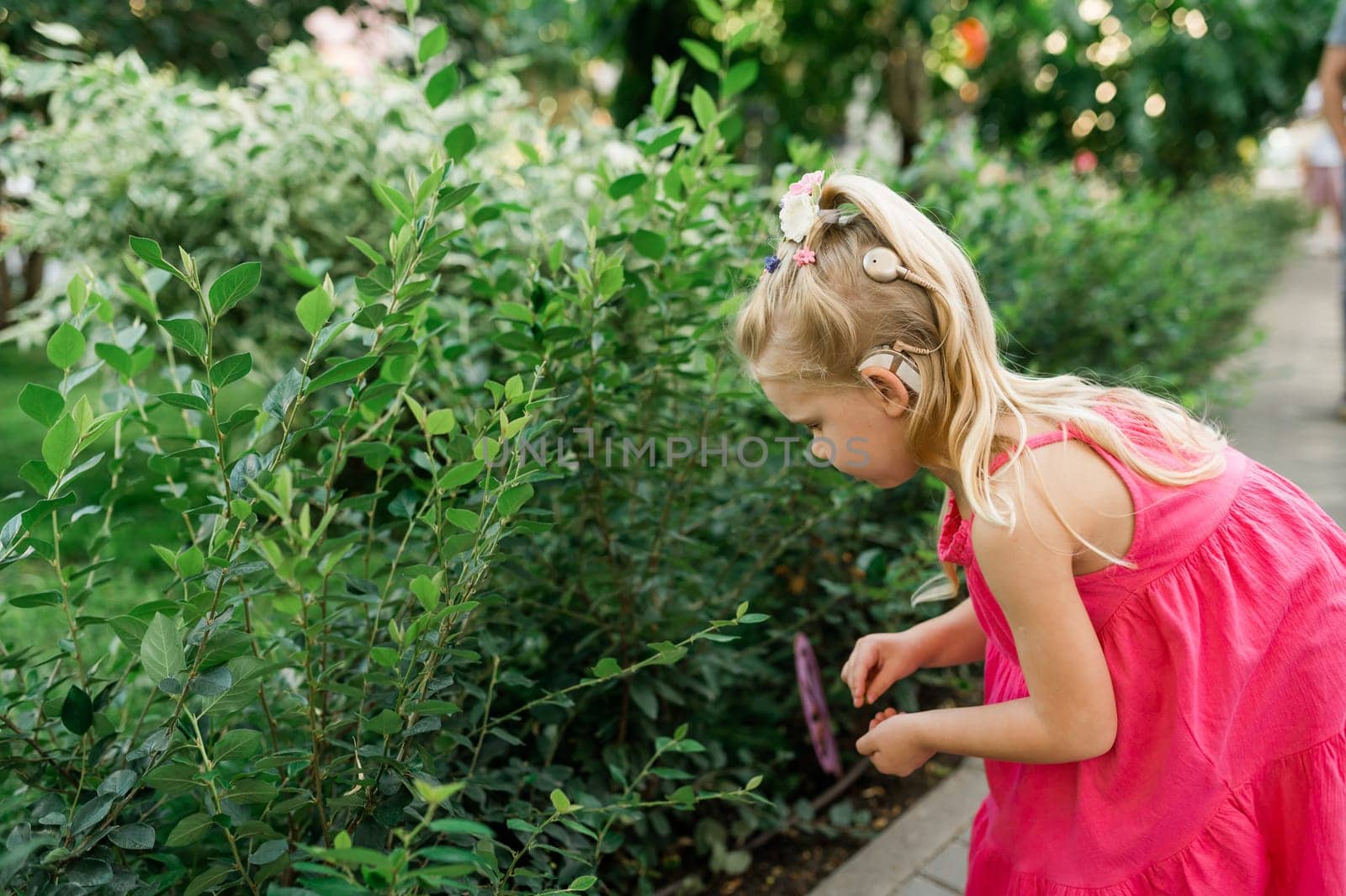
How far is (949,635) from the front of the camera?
1.81m

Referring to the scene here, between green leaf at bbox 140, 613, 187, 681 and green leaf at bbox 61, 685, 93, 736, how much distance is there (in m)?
0.23

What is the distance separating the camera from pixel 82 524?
14.8 feet

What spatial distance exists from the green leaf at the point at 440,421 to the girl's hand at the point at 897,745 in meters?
0.75

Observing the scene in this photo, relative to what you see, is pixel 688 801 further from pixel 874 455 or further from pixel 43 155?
pixel 43 155

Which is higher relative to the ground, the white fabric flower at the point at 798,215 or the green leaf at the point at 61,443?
the white fabric flower at the point at 798,215

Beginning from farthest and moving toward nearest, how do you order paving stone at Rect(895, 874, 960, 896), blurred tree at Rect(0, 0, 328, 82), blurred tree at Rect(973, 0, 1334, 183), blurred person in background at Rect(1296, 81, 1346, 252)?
blurred person in background at Rect(1296, 81, 1346, 252)
blurred tree at Rect(973, 0, 1334, 183)
blurred tree at Rect(0, 0, 328, 82)
paving stone at Rect(895, 874, 960, 896)

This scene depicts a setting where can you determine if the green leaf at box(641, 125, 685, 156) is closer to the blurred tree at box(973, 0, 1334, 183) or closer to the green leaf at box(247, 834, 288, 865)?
the green leaf at box(247, 834, 288, 865)

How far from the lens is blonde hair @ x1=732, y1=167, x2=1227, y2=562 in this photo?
1.46 m

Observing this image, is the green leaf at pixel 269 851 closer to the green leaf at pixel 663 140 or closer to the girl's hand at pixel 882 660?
the girl's hand at pixel 882 660

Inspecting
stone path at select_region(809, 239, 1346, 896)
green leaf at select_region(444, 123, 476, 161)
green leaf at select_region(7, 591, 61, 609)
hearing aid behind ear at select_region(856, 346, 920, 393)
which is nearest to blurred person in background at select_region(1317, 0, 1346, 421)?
stone path at select_region(809, 239, 1346, 896)

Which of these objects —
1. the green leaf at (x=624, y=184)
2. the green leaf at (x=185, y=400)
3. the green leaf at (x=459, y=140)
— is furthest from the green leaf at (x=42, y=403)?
the green leaf at (x=624, y=184)

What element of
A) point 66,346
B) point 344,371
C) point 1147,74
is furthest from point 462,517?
point 1147,74

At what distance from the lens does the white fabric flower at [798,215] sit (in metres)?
1.54

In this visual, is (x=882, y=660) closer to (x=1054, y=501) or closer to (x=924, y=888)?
(x=1054, y=501)
